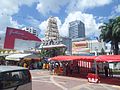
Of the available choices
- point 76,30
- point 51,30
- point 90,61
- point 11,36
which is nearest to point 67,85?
point 90,61

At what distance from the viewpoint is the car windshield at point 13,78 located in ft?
27.8

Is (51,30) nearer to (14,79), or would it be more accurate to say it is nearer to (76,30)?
(76,30)

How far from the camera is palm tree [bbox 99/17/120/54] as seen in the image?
151ft

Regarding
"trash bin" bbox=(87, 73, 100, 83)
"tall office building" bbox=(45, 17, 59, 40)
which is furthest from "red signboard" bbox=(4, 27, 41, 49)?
"tall office building" bbox=(45, 17, 59, 40)

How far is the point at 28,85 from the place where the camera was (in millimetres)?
9633

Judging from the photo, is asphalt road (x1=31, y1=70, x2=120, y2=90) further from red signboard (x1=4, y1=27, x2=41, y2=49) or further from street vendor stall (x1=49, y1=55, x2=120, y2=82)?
red signboard (x1=4, y1=27, x2=41, y2=49)

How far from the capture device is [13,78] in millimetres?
8938

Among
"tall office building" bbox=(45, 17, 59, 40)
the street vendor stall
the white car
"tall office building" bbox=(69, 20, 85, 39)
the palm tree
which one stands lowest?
the white car

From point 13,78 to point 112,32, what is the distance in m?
39.6

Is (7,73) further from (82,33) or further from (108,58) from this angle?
(82,33)

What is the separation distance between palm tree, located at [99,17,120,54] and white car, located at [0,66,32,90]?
37.3 meters

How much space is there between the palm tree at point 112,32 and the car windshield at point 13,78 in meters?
37.2

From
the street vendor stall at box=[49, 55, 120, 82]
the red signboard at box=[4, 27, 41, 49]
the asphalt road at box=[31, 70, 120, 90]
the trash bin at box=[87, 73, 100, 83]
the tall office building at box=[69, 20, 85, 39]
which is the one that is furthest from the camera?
the tall office building at box=[69, 20, 85, 39]

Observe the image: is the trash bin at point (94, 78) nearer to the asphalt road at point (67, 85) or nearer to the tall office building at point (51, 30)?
the asphalt road at point (67, 85)
